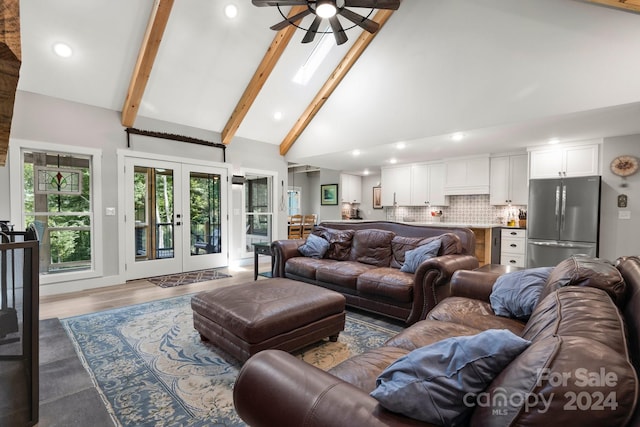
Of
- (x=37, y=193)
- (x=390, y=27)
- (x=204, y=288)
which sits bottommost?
(x=204, y=288)

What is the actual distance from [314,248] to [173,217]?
2683mm

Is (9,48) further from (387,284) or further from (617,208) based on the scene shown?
(617,208)

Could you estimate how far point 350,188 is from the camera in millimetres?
8883

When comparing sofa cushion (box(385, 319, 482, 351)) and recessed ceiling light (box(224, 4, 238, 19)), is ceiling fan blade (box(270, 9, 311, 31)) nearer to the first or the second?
recessed ceiling light (box(224, 4, 238, 19))

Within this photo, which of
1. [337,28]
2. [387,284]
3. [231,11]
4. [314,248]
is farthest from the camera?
[314,248]

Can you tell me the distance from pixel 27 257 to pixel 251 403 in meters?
1.39

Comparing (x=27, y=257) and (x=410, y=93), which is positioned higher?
(x=410, y=93)

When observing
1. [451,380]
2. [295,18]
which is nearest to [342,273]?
[451,380]

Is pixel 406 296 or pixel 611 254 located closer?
pixel 406 296

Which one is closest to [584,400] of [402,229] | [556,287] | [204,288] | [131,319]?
[556,287]

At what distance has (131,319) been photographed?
3.07 metres

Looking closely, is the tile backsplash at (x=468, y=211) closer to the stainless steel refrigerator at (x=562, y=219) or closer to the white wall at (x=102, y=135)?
the stainless steel refrigerator at (x=562, y=219)

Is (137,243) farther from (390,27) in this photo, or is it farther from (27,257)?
(390,27)

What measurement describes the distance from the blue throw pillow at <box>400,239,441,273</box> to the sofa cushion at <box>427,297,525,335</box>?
0.83 metres
